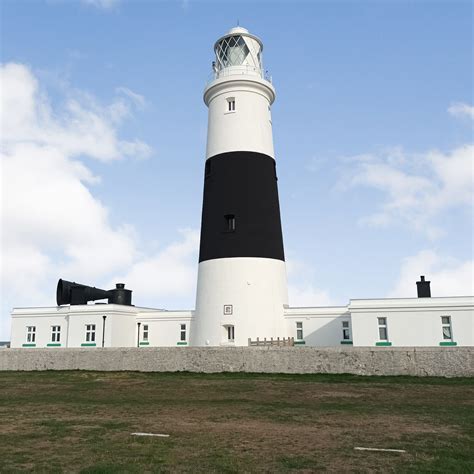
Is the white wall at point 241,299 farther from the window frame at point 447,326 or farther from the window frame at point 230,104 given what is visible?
the window frame at point 230,104

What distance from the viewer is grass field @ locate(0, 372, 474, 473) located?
23.3ft

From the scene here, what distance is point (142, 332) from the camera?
29.4m

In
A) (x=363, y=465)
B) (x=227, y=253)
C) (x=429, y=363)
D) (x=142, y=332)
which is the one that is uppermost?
(x=227, y=253)

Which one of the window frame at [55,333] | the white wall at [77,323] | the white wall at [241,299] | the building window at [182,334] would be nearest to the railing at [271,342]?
the white wall at [241,299]

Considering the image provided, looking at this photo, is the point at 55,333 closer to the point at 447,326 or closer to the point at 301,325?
A: the point at 301,325

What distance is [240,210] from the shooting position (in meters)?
22.7

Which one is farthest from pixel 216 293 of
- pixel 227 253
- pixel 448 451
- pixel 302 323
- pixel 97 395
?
pixel 448 451

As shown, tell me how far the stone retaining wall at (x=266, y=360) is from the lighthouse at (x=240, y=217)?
3212mm

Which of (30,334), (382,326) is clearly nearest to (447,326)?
(382,326)

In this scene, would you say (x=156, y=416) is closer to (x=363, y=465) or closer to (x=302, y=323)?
(x=363, y=465)

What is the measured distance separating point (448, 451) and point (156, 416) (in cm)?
604

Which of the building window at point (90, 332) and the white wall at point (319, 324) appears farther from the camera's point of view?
the building window at point (90, 332)

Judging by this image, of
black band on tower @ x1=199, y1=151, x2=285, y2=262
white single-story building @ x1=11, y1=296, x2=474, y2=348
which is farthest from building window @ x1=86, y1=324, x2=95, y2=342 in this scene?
black band on tower @ x1=199, y1=151, x2=285, y2=262

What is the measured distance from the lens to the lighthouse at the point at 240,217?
72.3 feet
